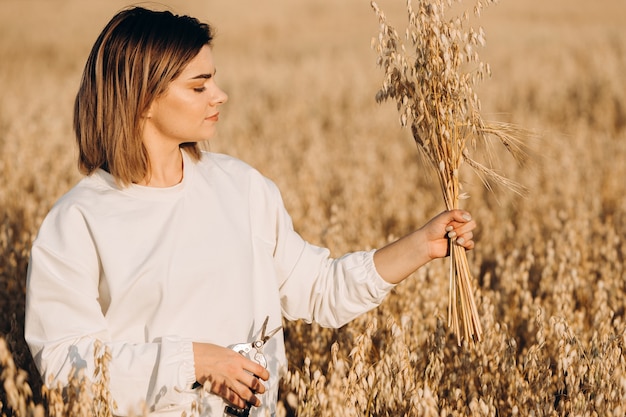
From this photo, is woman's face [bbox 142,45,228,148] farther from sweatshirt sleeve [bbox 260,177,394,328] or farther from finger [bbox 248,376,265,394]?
finger [bbox 248,376,265,394]

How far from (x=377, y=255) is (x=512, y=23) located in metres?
17.4

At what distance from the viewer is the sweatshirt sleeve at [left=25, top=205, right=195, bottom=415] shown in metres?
1.93

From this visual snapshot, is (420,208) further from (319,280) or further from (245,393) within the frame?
(245,393)

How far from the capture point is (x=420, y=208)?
4.92 meters

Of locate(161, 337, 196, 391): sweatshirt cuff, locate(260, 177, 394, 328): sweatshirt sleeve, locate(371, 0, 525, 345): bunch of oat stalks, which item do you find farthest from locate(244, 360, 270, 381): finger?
locate(371, 0, 525, 345): bunch of oat stalks

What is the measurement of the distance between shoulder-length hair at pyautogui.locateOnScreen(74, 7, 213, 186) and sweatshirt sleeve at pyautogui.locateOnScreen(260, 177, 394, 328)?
51 centimetres

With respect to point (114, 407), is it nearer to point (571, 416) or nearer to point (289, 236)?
point (289, 236)

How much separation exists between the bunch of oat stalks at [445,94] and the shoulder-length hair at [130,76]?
1.91 ft

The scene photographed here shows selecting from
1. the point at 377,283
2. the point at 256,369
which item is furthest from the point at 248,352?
the point at 377,283

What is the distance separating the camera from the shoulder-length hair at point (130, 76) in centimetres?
215

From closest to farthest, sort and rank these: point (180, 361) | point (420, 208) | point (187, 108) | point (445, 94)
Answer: point (180, 361) < point (445, 94) < point (187, 108) < point (420, 208)

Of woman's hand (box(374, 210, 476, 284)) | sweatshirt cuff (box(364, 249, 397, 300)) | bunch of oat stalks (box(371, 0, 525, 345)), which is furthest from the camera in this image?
sweatshirt cuff (box(364, 249, 397, 300))

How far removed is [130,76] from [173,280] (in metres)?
0.59

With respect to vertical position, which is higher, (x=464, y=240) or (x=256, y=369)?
(x=464, y=240)
